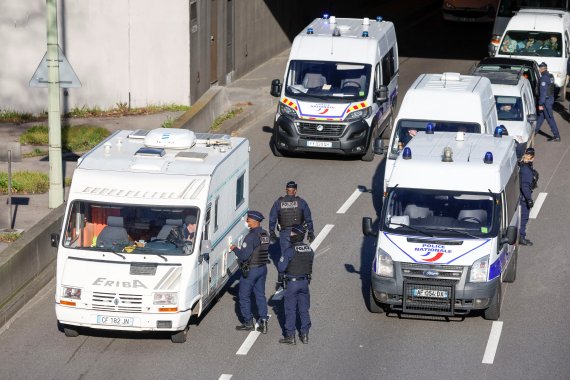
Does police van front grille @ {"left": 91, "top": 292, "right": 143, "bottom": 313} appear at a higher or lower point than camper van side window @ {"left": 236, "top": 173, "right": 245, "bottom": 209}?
lower

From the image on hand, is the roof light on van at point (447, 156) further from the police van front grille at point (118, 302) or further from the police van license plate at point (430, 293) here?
the police van front grille at point (118, 302)

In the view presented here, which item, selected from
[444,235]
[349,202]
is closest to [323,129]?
[349,202]

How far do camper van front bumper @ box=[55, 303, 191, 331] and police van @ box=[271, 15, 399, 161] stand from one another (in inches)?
404

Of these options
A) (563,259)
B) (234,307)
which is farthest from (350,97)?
(234,307)

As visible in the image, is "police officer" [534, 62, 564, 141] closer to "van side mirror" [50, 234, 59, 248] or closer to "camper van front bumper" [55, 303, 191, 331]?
"camper van front bumper" [55, 303, 191, 331]

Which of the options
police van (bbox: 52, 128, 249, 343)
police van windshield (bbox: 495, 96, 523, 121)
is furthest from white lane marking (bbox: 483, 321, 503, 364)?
police van windshield (bbox: 495, 96, 523, 121)

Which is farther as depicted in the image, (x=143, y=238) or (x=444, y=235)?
(x=444, y=235)

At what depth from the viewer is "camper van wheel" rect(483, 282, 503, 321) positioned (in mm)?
17856

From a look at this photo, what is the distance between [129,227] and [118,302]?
4.05 ft

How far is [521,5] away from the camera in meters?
37.5

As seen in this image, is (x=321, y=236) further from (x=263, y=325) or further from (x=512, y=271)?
(x=263, y=325)

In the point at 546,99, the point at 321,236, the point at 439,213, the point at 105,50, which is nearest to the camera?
the point at 439,213

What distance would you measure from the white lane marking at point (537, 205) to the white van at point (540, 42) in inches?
326

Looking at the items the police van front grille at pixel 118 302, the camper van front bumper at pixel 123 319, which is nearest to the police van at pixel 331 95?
the camper van front bumper at pixel 123 319
